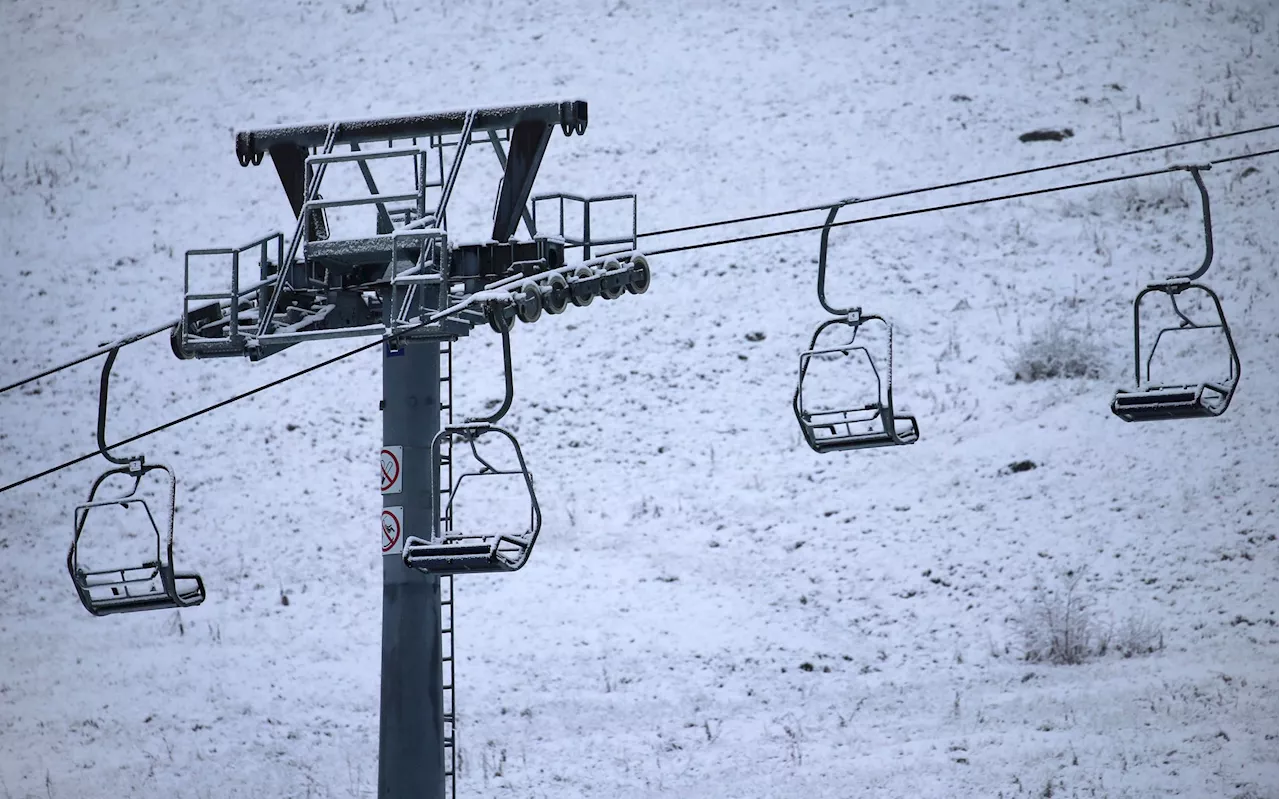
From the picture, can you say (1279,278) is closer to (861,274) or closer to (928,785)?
(861,274)

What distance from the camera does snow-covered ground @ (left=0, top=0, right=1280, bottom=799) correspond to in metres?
22.0

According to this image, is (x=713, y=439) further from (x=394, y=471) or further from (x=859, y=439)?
(x=859, y=439)

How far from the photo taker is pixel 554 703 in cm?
2283

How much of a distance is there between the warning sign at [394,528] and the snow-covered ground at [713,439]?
5264mm

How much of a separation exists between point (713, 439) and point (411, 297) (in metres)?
14.0

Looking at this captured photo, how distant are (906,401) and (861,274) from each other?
3935 millimetres

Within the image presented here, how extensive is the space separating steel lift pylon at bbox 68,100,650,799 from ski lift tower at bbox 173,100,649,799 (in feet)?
0.06

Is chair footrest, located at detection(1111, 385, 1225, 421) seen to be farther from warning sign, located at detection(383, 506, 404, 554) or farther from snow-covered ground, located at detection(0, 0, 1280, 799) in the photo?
snow-covered ground, located at detection(0, 0, 1280, 799)

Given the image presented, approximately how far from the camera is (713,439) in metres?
28.9

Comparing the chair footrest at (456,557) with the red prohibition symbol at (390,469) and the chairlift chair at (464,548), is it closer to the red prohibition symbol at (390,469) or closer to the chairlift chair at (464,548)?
the chairlift chair at (464,548)

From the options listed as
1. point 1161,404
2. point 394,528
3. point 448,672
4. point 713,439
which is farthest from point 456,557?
point 713,439

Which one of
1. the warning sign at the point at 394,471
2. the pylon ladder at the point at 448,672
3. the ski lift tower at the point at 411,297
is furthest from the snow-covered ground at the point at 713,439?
the warning sign at the point at 394,471

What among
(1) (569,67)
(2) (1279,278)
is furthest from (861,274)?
(1) (569,67)

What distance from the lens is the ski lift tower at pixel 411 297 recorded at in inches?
616
